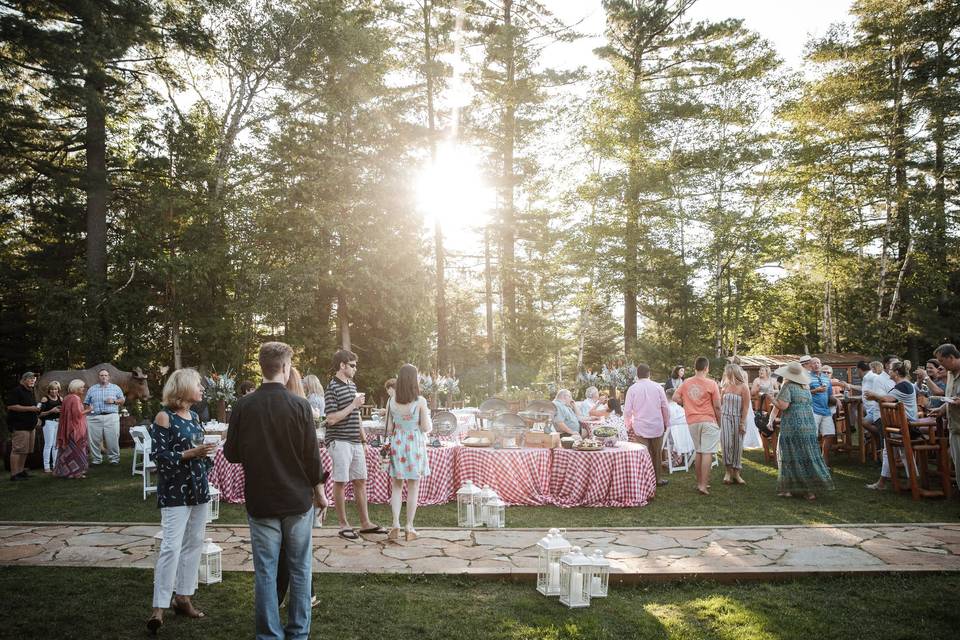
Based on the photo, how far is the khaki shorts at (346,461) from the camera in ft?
19.0

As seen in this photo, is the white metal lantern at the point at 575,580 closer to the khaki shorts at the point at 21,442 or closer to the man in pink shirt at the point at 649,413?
the man in pink shirt at the point at 649,413

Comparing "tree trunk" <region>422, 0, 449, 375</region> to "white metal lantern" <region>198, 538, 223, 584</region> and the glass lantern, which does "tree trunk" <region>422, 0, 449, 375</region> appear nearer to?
the glass lantern

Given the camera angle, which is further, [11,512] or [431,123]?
[431,123]

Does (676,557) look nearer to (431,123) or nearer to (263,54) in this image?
(431,123)

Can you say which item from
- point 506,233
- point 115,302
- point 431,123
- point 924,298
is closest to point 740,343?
point 924,298

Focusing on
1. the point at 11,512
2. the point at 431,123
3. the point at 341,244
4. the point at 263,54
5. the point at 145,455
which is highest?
the point at 263,54

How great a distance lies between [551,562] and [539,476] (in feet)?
10.5

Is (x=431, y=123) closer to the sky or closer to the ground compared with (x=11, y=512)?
closer to the sky

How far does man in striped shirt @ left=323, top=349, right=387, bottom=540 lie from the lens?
561 cm

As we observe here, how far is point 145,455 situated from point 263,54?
1687cm

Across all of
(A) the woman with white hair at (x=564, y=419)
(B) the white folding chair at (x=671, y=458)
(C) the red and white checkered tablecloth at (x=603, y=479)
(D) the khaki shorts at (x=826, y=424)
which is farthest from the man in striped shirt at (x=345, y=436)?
(D) the khaki shorts at (x=826, y=424)

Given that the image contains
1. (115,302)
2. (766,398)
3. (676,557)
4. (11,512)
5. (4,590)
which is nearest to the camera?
(4,590)

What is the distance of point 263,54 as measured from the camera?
2059 centimetres

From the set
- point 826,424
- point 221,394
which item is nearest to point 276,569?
point 221,394
